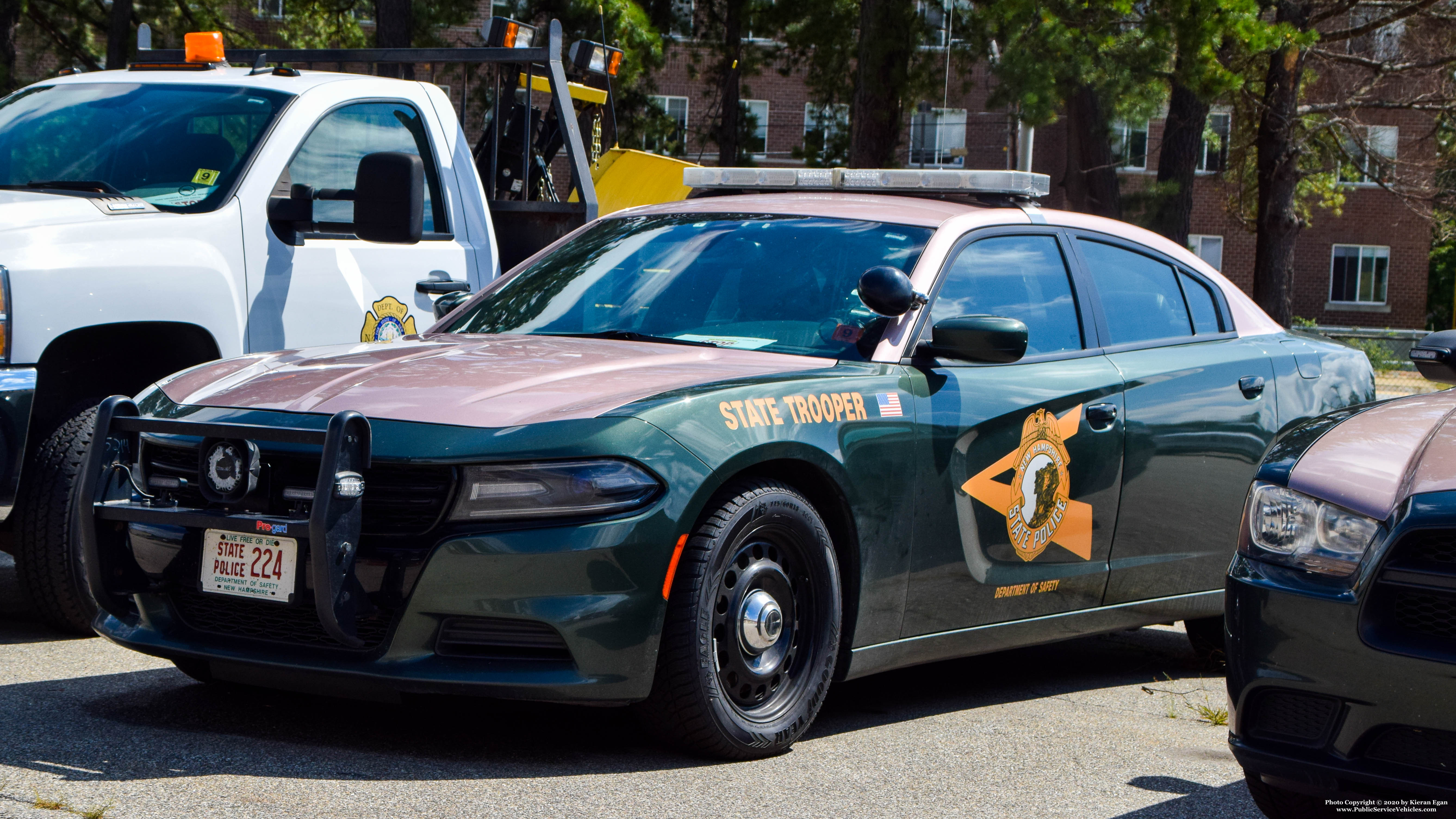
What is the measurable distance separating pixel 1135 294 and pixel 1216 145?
33.9m

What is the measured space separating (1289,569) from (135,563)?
278cm

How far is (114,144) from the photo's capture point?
20.2ft

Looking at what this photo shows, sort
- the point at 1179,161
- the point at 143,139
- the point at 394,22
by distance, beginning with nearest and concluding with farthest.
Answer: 1. the point at 143,139
2. the point at 394,22
3. the point at 1179,161

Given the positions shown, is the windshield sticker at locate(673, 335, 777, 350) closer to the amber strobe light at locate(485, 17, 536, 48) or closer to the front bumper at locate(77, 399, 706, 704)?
the front bumper at locate(77, 399, 706, 704)

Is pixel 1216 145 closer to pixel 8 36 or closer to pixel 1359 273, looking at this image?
pixel 1359 273

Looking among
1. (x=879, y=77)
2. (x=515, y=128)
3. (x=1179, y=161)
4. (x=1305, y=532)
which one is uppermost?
(x=879, y=77)

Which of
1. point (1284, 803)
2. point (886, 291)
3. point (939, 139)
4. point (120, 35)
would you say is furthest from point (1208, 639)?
point (939, 139)

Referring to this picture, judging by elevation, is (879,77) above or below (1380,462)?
above

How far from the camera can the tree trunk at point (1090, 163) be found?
20.6 metres

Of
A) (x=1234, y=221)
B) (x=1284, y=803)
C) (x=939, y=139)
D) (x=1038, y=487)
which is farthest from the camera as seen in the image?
(x=939, y=139)

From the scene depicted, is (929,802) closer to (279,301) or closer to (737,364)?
(737,364)

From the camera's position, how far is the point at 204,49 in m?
7.04

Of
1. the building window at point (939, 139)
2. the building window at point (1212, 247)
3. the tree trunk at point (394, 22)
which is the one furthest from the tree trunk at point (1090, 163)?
the building window at point (1212, 247)

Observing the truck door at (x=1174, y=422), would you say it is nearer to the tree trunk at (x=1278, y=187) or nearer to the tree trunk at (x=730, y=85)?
the tree trunk at (x=1278, y=187)
